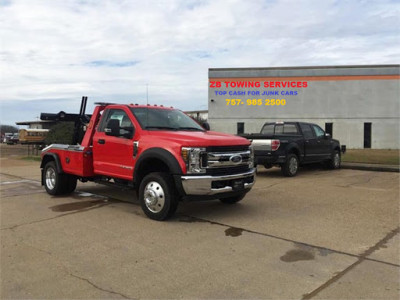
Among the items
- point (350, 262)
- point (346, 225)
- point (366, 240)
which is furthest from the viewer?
point (346, 225)

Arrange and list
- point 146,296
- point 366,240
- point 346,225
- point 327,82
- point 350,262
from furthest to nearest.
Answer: point 327,82, point 346,225, point 366,240, point 350,262, point 146,296

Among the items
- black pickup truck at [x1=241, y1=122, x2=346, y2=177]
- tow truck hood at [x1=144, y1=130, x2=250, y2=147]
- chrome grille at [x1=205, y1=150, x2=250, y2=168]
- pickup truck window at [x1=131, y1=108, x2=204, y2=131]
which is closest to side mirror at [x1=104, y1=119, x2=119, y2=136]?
pickup truck window at [x1=131, y1=108, x2=204, y2=131]

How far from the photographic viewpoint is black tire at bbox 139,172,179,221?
6.31m

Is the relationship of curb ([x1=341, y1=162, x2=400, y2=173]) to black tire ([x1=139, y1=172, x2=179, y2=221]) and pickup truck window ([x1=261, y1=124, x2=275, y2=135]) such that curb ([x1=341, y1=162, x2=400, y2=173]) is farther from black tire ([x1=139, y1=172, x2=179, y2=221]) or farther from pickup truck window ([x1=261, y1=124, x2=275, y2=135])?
black tire ([x1=139, y1=172, x2=179, y2=221])

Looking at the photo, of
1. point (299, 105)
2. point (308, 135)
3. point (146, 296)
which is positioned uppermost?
point (299, 105)

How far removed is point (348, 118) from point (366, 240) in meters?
26.9

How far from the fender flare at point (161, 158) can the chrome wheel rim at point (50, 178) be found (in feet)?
10.6

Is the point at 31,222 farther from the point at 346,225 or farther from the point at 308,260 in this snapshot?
the point at 346,225

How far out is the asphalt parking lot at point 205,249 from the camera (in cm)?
388

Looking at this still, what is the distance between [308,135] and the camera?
13.5 meters

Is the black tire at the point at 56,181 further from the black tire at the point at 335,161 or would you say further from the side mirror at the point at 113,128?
the black tire at the point at 335,161

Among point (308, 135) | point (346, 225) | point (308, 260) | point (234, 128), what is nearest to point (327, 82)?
point (234, 128)

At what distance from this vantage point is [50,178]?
9.27 metres

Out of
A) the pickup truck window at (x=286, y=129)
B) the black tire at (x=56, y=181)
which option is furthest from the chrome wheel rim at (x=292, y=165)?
the black tire at (x=56, y=181)
